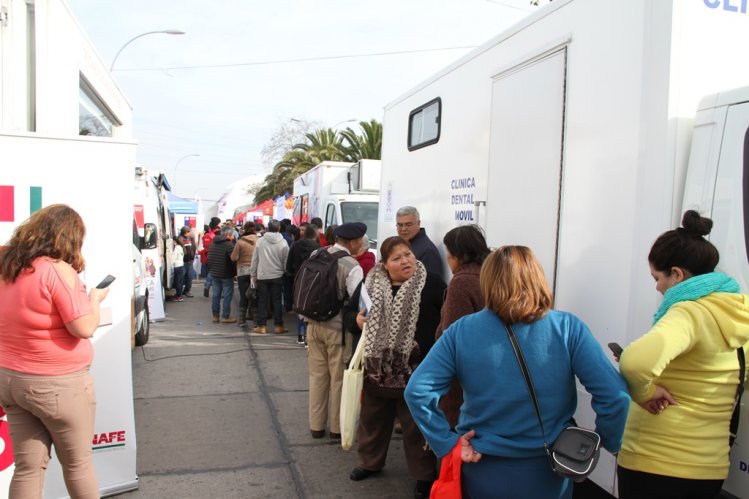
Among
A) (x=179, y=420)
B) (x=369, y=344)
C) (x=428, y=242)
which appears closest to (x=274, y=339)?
(x=179, y=420)

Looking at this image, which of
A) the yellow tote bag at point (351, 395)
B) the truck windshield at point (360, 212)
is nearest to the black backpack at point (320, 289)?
the yellow tote bag at point (351, 395)

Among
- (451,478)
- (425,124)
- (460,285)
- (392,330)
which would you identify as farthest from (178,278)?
(451,478)

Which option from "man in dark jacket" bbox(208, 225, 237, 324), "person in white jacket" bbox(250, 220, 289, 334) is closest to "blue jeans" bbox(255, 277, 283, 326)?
"person in white jacket" bbox(250, 220, 289, 334)

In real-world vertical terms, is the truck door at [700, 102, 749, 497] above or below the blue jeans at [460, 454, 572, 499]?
above

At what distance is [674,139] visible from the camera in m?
2.72

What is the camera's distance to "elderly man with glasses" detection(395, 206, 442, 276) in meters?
4.84

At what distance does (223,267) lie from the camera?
10.8m

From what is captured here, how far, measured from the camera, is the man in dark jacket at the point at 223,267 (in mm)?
10820

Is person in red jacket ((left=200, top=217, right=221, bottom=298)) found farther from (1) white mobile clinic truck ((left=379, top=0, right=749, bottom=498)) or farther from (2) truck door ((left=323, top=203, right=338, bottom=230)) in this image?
(1) white mobile clinic truck ((left=379, top=0, right=749, bottom=498))

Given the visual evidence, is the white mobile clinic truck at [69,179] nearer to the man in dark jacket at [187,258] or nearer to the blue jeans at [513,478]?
the blue jeans at [513,478]

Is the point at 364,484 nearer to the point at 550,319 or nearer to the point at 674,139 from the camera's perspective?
the point at 550,319

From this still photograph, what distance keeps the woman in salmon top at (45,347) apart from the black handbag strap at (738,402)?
278 centimetres

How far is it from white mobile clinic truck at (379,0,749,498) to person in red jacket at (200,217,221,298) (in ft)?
30.9

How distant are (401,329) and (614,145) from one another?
1684 mm
